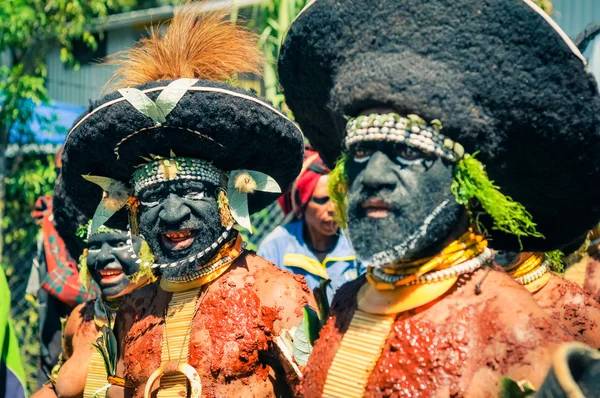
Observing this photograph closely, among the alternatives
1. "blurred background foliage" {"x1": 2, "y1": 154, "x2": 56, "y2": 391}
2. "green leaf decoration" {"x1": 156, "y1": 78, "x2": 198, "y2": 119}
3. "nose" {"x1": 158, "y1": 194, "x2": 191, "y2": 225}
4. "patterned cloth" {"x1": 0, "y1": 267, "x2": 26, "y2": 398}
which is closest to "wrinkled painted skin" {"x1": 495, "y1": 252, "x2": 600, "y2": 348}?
"nose" {"x1": 158, "y1": 194, "x2": 191, "y2": 225}

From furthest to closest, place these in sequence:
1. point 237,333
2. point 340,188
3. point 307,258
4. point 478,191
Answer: point 307,258 → point 237,333 → point 340,188 → point 478,191

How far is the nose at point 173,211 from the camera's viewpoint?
3.90m

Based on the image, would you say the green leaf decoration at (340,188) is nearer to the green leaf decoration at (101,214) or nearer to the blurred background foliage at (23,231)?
the green leaf decoration at (101,214)

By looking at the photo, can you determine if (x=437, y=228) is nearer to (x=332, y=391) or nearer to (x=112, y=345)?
(x=332, y=391)

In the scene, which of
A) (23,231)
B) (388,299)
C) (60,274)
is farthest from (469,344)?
(23,231)

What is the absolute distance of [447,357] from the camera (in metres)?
2.84

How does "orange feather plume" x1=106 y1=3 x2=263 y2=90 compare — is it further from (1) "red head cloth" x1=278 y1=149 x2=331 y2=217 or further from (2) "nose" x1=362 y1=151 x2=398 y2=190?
(1) "red head cloth" x1=278 y1=149 x2=331 y2=217

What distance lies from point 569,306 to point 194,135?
2.04m

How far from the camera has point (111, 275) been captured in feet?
17.0

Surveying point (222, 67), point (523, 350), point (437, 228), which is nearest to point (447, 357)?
point (523, 350)

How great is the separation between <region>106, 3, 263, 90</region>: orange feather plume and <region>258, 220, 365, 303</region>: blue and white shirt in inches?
71.0

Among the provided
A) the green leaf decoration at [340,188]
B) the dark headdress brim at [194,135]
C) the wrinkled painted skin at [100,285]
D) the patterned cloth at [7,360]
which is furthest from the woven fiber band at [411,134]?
the patterned cloth at [7,360]

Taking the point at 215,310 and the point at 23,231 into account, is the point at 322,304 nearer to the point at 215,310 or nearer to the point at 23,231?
the point at 215,310

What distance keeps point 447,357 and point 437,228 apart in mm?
439
